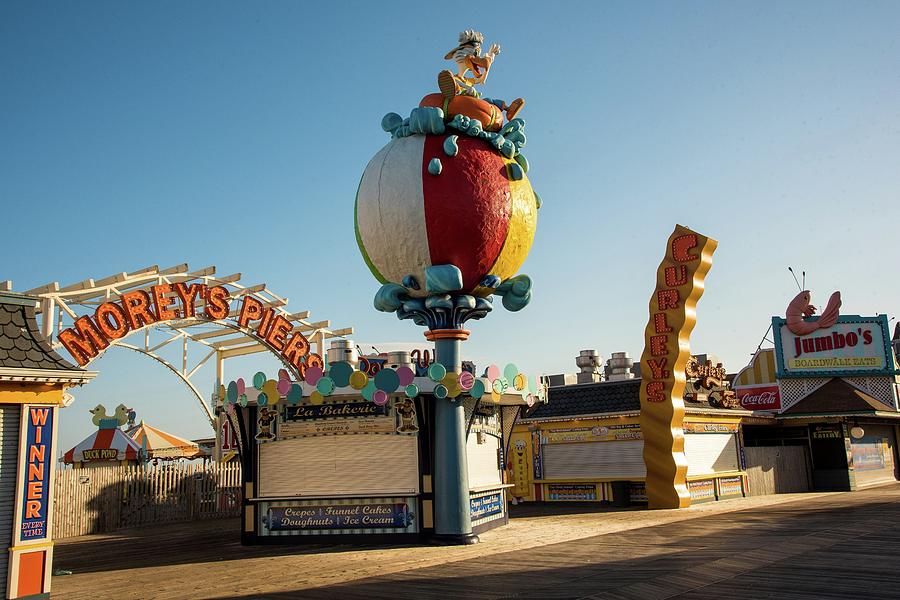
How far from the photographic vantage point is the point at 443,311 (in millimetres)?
16594

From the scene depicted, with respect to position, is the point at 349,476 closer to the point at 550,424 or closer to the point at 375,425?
the point at 375,425

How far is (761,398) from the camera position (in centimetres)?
3481

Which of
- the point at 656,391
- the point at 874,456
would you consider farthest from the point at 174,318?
the point at 874,456

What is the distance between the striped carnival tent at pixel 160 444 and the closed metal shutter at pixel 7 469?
959 inches

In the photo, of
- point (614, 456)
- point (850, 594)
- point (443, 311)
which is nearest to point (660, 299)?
point (614, 456)

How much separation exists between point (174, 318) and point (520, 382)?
42.6 ft

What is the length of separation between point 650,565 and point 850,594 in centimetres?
321

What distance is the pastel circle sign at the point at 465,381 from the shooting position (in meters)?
16.0

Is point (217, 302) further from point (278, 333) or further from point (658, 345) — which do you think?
point (658, 345)

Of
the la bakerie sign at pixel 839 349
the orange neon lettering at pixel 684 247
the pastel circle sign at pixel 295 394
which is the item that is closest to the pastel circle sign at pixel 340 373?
the pastel circle sign at pixel 295 394

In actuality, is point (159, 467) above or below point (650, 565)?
above

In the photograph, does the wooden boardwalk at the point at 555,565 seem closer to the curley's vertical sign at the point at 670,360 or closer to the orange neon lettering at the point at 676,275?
the curley's vertical sign at the point at 670,360

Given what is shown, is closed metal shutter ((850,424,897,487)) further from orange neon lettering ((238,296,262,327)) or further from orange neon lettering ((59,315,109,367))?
orange neon lettering ((59,315,109,367))

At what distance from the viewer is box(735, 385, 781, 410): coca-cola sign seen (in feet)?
112
